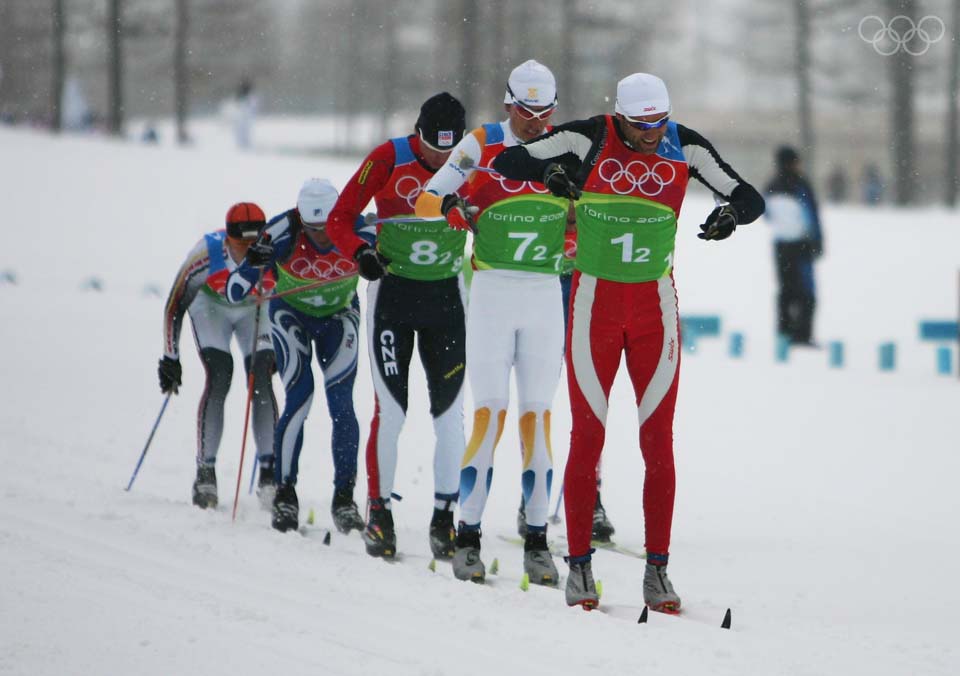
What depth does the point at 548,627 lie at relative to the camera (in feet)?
16.9

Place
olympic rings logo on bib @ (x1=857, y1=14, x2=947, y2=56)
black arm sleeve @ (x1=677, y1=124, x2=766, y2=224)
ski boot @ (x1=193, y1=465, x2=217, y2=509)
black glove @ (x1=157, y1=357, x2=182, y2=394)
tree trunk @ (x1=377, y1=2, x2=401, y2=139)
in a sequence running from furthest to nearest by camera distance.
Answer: tree trunk @ (x1=377, y1=2, x2=401, y2=139), olympic rings logo on bib @ (x1=857, y1=14, x2=947, y2=56), black glove @ (x1=157, y1=357, x2=182, y2=394), ski boot @ (x1=193, y1=465, x2=217, y2=509), black arm sleeve @ (x1=677, y1=124, x2=766, y2=224)

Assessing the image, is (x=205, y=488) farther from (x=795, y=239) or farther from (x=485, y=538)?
(x=795, y=239)

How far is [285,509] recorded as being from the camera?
7.44m

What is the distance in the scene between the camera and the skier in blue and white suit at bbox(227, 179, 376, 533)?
740 cm

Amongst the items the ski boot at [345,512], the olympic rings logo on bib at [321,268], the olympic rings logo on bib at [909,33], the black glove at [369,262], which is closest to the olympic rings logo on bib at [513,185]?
the black glove at [369,262]

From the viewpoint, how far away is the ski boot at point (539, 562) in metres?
6.19

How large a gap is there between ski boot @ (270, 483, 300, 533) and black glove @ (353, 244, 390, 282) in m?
1.61

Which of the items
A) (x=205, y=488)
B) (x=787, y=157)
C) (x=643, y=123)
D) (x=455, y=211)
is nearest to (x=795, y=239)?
(x=787, y=157)

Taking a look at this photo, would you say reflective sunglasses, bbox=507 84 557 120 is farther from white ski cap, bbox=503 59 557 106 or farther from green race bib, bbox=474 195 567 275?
green race bib, bbox=474 195 567 275

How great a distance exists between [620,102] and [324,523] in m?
3.38

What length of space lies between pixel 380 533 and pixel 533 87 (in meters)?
2.31

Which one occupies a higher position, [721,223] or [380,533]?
[721,223]

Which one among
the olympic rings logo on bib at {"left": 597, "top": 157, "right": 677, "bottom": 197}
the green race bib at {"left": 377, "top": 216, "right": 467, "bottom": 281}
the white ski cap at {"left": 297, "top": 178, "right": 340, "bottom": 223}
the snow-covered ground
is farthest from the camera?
the white ski cap at {"left": 297, "top": 178, "right": 340, "bottom": 223}

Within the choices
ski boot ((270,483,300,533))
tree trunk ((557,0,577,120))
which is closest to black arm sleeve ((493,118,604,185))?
ski boot ((270,483,300,533))
